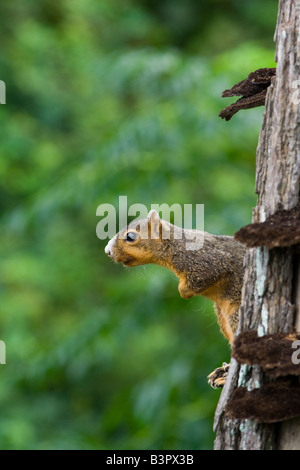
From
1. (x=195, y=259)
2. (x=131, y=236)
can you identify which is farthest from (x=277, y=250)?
(x=131, y=236)

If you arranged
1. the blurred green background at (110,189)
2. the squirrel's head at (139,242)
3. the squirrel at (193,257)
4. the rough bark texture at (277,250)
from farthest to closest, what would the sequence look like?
the blurred green background at (110,189), the squirrel's head at (139,242), the squirrel at (193,257), the rough bark texture at (277,250)

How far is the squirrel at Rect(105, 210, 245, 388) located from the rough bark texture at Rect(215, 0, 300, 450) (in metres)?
0.76

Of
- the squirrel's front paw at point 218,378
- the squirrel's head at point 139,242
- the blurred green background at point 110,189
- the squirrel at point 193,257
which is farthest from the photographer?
the blurred green background at point 110,189

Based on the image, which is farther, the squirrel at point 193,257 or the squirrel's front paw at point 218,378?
the squirrel at point 193,257

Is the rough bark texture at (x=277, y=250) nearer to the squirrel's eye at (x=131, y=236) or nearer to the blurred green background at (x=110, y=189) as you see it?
the squirrel's eye at (x=131, y=236)

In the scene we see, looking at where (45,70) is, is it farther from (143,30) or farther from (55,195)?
(55,195)

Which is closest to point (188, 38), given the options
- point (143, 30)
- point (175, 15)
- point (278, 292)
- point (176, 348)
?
point (175, 15)

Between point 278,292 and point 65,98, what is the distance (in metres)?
8.14

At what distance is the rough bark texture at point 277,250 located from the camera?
2.10 meters

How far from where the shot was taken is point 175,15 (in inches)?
407

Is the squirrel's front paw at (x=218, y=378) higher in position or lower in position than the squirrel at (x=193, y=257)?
lower

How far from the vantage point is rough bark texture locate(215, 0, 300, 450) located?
6.88 ft

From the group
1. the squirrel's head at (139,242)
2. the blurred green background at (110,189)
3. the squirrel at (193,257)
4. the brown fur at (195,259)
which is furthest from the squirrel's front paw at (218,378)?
the blurred green background at (110,189)

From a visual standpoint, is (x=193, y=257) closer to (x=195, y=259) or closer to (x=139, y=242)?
(x=195, y=259)
